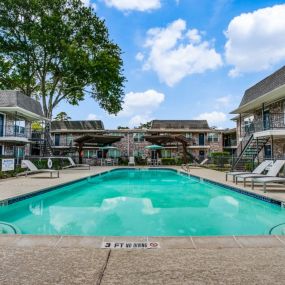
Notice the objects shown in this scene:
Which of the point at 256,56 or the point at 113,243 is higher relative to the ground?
the point at 256,56

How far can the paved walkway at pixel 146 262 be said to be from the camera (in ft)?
8.68

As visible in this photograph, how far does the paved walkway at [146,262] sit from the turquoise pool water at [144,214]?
6.46 ft

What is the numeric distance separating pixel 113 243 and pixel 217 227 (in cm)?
339

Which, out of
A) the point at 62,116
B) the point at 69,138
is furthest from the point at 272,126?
the point at 62,116

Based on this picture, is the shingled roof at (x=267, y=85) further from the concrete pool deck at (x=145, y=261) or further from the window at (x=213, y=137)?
the concrete pool deck at (x=145, y=261)

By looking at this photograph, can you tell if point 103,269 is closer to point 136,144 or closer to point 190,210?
point 190,210

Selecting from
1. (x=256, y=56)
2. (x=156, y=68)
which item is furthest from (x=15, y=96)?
(x=256, y=56)

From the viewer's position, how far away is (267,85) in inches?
722

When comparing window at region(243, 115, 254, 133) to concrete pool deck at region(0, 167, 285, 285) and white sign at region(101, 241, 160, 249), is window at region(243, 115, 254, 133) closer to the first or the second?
concrete pool deck at region(0, 167, 285, 285)

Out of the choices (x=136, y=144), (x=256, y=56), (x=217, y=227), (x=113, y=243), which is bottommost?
(x=217, y=227)

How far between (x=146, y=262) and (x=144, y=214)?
458cm

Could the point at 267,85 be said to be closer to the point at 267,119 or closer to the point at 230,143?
the point at 267,119

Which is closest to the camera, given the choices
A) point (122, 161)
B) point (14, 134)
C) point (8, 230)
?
point (8, 230)

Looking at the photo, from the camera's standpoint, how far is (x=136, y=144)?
1411 inches
